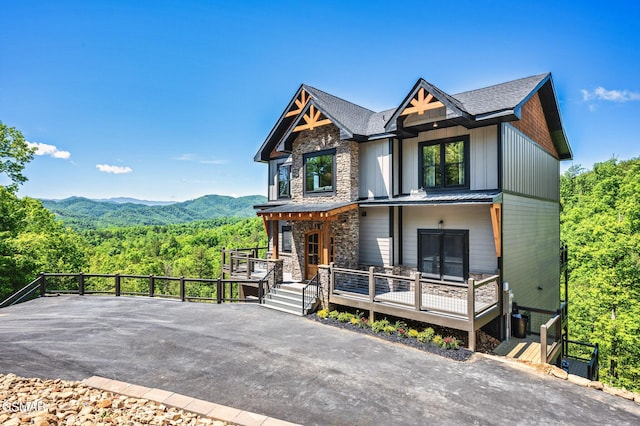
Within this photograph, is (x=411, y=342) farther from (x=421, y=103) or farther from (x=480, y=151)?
(x=421, y=103)

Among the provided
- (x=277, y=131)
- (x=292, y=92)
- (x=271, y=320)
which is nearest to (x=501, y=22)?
(x=292, y=92)

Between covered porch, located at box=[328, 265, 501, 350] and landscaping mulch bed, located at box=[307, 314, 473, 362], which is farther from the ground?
covered porch, located at box=[328, 265, 501, 350]

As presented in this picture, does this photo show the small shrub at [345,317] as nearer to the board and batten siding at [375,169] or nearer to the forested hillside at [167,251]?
the board and batten siding at [375,169]

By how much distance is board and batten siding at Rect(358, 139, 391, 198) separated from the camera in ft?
41.9

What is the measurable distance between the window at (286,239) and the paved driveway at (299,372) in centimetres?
608

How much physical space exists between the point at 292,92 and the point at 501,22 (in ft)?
31.7

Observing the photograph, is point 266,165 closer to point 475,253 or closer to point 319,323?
point 319,323

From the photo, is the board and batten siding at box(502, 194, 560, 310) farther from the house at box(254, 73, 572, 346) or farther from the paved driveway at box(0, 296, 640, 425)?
the paved driveway at box(0, 296, 640, 425)

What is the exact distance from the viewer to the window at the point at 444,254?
1095 centimetres

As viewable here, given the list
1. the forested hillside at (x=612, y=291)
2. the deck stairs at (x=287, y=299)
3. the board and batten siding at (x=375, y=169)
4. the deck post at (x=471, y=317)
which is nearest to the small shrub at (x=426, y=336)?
the deck post at (x=471, y=317)

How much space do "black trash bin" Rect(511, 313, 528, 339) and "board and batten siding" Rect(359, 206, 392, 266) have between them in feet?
15.0

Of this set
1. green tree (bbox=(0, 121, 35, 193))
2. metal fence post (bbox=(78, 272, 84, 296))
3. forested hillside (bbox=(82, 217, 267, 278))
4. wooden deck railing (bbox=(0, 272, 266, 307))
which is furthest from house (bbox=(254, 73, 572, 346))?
green tree (bbox=(0, 121, 35, 193))

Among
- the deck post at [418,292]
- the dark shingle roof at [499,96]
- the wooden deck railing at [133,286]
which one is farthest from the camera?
the wooden deck railing at [133,286]

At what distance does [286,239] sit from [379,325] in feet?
25.5
